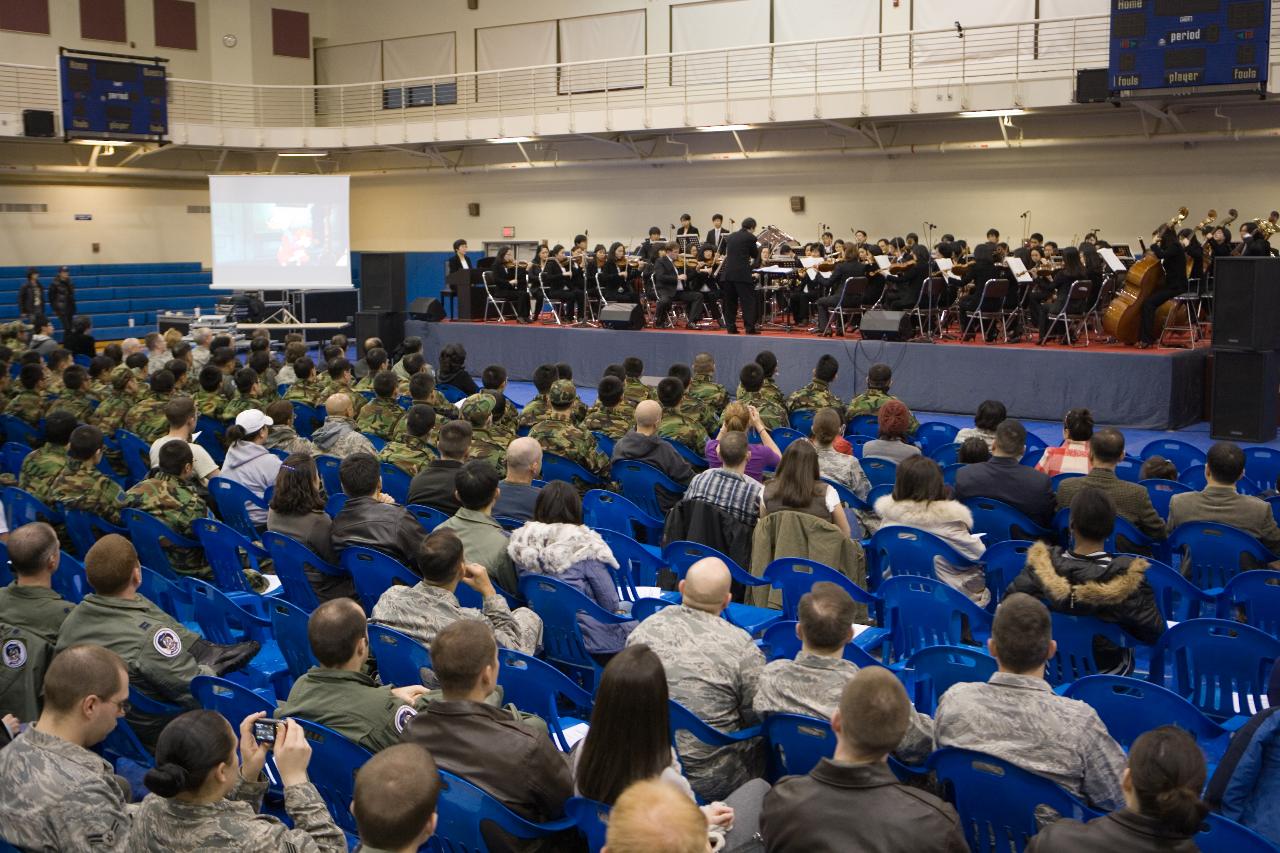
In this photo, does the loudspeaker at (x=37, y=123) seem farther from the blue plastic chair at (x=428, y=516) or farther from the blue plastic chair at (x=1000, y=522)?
the blue plastic chair at (x=1000, y=522)

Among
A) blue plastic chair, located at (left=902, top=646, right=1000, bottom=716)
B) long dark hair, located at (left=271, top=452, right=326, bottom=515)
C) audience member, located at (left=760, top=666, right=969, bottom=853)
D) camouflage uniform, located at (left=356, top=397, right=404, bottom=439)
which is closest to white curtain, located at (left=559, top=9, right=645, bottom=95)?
camouflage uniform, located at (left=356, top=397, right=404, bottom=439)

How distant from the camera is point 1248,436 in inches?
475

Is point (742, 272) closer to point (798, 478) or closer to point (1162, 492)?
point (1162, 492)

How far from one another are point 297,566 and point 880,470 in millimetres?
3679

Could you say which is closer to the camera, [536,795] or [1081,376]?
[536,795]

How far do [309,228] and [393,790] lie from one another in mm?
19408

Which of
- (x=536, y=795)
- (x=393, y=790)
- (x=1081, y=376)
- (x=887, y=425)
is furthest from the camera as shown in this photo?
(x=1081, y=376)

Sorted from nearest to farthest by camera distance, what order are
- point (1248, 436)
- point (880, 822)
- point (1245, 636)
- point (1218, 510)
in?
point (880, 822)
point (1245, 636)
point (1218, 510)
point (1248, 436)

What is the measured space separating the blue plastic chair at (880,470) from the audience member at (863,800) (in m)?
4.60

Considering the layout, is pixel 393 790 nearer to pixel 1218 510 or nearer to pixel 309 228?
pixel 1218 510

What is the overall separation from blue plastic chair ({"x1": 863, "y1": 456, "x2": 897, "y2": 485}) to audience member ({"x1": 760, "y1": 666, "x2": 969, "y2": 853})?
181 inches

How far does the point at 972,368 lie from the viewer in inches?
545

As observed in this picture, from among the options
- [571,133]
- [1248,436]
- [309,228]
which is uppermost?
[571,133]

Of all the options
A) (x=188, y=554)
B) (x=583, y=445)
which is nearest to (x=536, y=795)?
(x=188, y=554)
